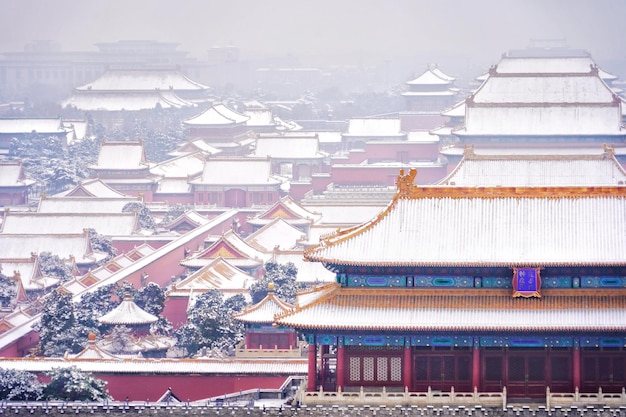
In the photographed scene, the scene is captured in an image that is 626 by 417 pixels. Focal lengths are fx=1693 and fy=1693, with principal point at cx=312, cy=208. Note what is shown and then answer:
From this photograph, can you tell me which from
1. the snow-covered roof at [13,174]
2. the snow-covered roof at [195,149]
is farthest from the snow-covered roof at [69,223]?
the snow-covered roof at [195,149]

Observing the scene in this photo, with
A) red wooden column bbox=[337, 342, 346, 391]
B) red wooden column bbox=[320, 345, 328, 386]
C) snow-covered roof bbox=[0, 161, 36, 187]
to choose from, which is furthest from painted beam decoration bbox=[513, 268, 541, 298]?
snow-covered roof bbox=[0, 161, 36, 187]

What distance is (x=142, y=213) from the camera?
65188 mm

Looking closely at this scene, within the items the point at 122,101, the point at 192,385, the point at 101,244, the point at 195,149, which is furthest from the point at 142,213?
the point at 122,101

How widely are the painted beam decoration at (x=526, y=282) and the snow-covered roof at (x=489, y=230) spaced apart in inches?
6.5

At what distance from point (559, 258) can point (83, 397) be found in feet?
32.2

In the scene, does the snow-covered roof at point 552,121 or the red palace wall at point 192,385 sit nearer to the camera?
the red palace wall at point 192,385

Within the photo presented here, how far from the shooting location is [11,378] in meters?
34.2

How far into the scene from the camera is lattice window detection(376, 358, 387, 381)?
108 feet

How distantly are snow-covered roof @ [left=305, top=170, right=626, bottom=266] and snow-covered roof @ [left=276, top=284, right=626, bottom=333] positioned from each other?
67cm

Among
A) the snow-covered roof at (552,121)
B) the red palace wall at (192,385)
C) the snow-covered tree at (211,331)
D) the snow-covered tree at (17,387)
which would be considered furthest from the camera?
the snow-covered roof at (552,121)

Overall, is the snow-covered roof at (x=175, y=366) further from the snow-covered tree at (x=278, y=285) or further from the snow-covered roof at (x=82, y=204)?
the snow-covered roof at (x=82, y=204)

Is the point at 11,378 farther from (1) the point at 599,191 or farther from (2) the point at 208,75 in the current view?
(2) the point at 208,75

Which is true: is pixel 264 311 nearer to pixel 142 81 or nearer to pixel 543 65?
pixel 543 65

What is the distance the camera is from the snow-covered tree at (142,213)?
212 feet
